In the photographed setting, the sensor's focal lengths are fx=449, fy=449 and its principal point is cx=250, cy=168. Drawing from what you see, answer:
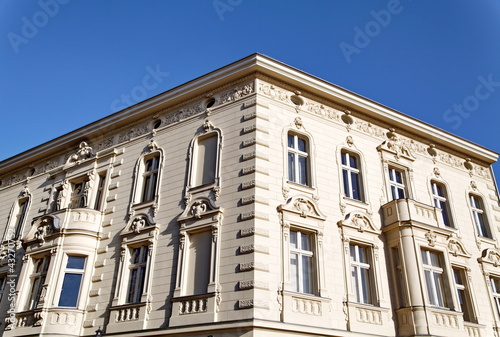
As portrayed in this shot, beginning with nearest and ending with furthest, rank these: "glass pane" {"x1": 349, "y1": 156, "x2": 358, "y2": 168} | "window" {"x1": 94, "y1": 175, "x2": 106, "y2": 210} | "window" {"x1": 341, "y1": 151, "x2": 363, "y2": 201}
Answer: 1. "window" {"x1": 341, "y1": 151, "x2": 363, "y2": 201}
2. "glass pane" {"x1": 349, "y1": 156, "x2": 358, "y2": 168}
3. "window" {"x1": 94, "y1": 175, "x2": 106, "y2": 210}

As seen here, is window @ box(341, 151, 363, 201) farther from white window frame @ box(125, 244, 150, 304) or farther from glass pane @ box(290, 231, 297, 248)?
white window frame @ box(125, 244, 150, 304)

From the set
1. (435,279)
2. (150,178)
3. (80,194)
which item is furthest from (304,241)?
(80,194)

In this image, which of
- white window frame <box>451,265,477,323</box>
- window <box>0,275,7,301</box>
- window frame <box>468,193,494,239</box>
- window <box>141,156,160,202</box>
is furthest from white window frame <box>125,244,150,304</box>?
window frame <box>468,193,494,239</box>

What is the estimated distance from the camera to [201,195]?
16750mm

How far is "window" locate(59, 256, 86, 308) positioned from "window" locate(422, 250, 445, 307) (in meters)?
13.6

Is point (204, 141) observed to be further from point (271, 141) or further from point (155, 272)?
point (155, 272)

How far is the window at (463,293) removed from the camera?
60.4ft

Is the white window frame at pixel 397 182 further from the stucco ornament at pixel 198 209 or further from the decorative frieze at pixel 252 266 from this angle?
the stucco ornament at pixel 198 209

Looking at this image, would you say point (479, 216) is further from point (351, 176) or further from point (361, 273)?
point (361, 273)

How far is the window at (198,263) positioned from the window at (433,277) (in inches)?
329

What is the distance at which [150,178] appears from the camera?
63.3ft

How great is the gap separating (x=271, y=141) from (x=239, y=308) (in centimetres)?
633

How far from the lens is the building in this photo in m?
15.0

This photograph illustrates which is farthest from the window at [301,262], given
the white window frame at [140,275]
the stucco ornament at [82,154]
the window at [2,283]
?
the window at [2,283]
